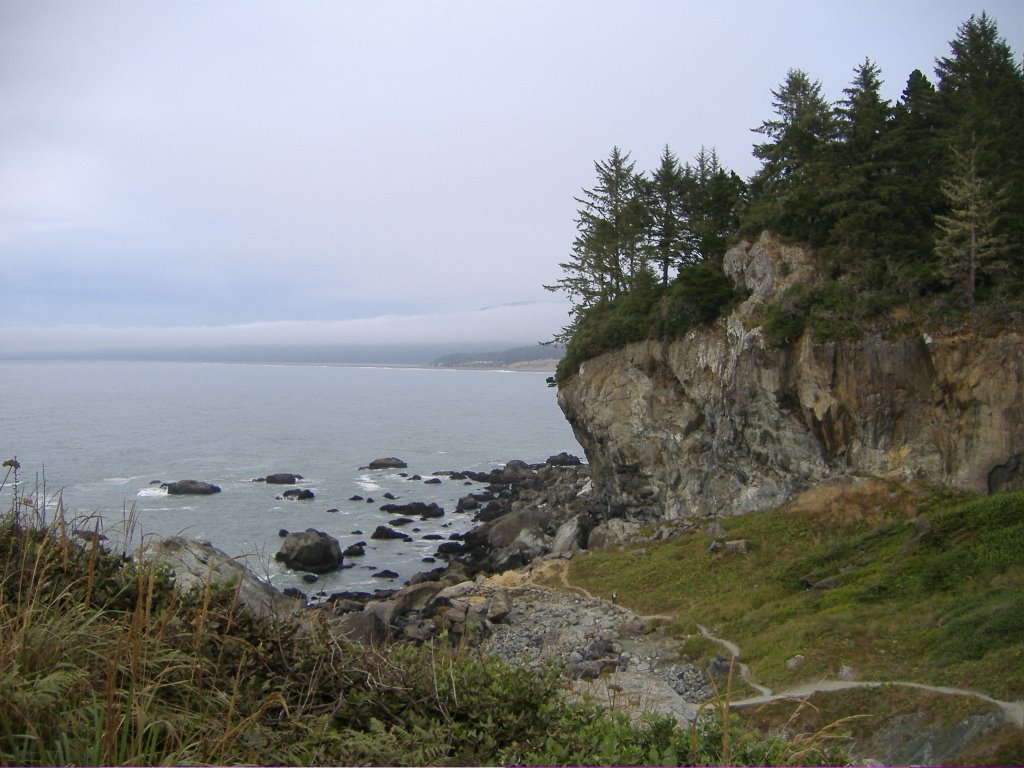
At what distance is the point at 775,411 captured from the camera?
3106 centimetres

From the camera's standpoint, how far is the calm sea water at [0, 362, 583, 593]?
4228 cm

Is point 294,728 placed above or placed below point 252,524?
above

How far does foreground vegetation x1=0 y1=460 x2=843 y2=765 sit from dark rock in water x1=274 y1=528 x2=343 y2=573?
108 ft

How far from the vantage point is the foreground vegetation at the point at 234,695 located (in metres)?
3.50

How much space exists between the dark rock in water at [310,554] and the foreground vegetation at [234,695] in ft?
108

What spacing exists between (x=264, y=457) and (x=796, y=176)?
60.9 meters

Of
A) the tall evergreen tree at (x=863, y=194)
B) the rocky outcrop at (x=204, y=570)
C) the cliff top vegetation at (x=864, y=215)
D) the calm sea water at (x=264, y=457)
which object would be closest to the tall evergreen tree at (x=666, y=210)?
the cliff top vegetation at (x=864, y=215)

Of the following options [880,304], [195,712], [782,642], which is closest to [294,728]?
[195,712]

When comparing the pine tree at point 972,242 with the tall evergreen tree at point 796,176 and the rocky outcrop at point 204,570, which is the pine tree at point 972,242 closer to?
the tall evergreen tree at point 796,176

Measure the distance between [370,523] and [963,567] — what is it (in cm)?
3874

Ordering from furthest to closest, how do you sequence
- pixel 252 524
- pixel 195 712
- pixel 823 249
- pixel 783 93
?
pixel 252 524 < pixel 783 93 < pixel 823 249 < pixel 195 712

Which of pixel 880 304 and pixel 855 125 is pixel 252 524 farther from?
pixel 855 125

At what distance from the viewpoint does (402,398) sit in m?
167

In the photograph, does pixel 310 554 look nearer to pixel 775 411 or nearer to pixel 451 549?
pixel 451 549
